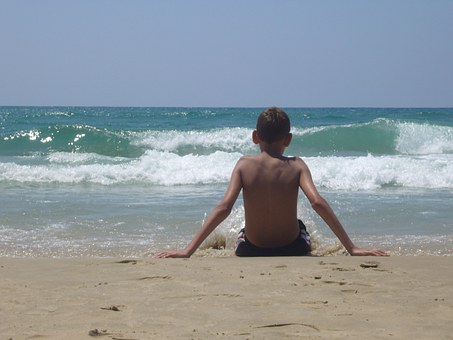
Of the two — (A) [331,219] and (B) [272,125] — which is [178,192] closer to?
(B) [272,125]

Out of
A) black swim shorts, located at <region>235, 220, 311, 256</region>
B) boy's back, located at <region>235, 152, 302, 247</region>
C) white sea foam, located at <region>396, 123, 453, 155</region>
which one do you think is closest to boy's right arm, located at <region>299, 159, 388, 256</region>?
boy's back, located at <region>235, 152, 302, 247</region>

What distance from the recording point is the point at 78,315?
2.98 metres

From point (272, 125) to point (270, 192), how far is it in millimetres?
419

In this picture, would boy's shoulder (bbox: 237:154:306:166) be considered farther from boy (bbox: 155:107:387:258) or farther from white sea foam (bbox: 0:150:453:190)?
white sea foam (bbox: 0:150:453:190)

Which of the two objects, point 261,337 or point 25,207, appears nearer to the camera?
point 261,337

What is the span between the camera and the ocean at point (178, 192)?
597cm

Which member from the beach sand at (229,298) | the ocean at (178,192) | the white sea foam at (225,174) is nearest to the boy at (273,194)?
the beach sand at (229,298)

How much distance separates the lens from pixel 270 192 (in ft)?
14.9

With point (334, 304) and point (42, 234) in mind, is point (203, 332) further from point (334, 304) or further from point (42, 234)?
point (42, 234)

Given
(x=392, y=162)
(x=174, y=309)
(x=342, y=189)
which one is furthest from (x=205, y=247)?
(x=392, y=162)

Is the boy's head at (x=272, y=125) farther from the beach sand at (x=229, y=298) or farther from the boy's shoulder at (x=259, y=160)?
the beach sand at (x=229, y=298)

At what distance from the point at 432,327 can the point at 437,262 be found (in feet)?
5.12

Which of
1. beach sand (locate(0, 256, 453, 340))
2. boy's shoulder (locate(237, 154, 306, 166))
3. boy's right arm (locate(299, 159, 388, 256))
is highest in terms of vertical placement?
boy's shoulder (locate(237, 154, 306, 166))

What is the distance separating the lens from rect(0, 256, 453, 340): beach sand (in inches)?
108
